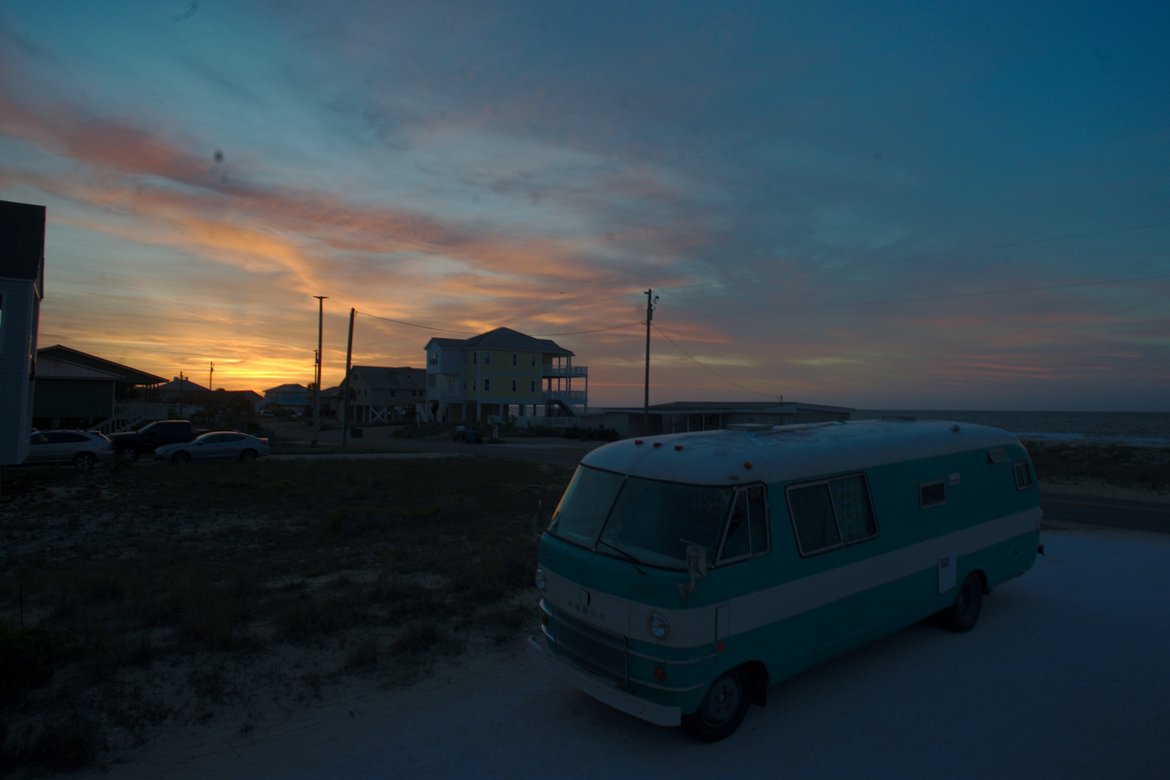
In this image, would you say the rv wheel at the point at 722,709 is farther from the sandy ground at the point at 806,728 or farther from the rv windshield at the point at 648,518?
the rv windshield at the point at 648,518

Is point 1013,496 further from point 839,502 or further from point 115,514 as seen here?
point 115,514

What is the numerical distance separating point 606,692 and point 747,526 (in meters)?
1.79

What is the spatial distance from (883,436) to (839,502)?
1.42 metres

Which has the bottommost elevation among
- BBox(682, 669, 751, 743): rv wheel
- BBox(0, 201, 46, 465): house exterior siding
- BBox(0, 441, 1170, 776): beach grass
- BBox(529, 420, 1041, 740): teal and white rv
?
BBox(0, 441, 1170, 776): beach grass

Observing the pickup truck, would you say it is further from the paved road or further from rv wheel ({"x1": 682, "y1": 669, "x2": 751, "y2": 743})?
the paved road

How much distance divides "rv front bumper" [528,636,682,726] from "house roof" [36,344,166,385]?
39264mm

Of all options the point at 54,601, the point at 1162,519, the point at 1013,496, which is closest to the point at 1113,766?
the point at 1013,496

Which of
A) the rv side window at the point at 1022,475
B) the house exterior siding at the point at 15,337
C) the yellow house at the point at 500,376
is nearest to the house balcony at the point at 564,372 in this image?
the yellow house at the point at 500,376

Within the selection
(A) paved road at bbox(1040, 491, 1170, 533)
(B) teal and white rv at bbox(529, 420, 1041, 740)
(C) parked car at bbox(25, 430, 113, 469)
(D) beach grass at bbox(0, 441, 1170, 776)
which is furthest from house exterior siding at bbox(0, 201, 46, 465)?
(A) paved road at bbox(1040, 491, 1170, 533)

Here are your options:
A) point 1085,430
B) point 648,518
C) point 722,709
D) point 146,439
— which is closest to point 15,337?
point 146,439

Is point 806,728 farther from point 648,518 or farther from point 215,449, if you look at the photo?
point 215,449

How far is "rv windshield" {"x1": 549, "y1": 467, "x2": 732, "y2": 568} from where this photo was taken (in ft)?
18.2

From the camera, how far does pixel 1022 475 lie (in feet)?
30.7

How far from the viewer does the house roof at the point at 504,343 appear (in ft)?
218
